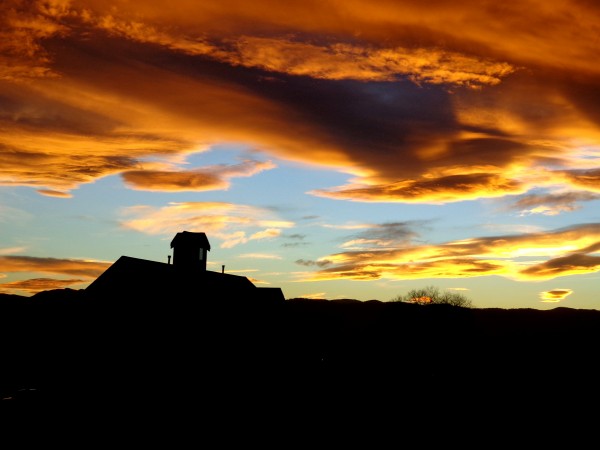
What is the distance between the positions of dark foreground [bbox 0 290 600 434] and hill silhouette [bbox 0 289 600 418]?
103 millimetres

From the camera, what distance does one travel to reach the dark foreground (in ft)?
73.0

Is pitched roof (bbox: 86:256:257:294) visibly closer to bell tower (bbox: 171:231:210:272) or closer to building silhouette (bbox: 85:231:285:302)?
building silhouette (bbox: 85:231:285:302)

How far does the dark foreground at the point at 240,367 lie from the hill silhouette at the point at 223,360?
0.34 ft

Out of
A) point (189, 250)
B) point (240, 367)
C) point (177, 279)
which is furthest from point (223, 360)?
point (189, 250)

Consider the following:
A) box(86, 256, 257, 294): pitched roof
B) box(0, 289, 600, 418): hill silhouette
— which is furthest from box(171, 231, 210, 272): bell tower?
box(0, 289, 600, 418): hill silhouette

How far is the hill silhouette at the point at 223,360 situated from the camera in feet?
97.1

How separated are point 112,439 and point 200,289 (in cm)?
3526

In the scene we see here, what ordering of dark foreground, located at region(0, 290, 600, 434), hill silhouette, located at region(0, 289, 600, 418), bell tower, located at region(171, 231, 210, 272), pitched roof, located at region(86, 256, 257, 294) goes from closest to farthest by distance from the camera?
dark foreground, located at region(0, 290, 600, 434) < hill silhouette, located at region(0, 289, 600, 418) < pitched roof, located at region(86, 256, 257, 294) < bell tower, located at region(171, 231, 210, 272)

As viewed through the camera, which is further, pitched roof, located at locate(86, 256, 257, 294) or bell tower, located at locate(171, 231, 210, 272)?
bell tower, located at locate(171, 231, 210, 272)

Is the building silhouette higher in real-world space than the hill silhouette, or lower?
higher

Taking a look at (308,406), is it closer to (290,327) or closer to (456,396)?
(456,396)

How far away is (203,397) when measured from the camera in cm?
2223

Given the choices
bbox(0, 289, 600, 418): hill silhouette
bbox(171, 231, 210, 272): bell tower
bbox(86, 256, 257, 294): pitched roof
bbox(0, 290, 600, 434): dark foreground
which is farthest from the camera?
bbox(171, 231, 210, 272): bell tower

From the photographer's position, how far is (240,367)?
47.1m
